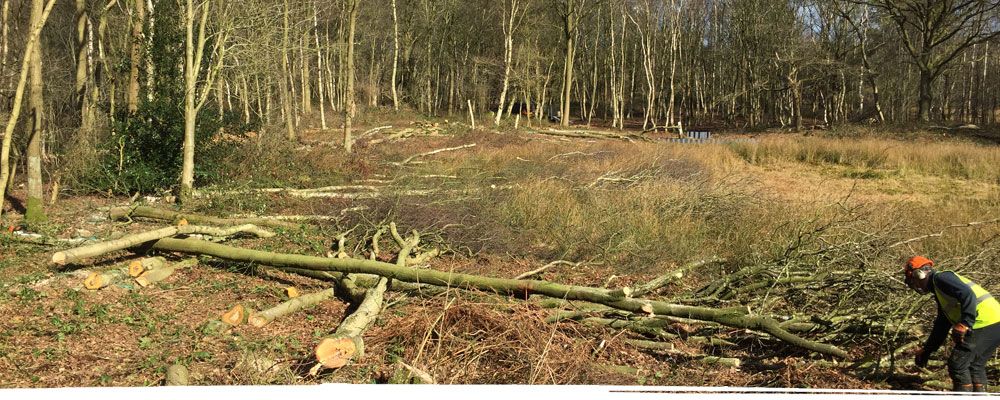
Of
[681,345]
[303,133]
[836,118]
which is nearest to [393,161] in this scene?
[303,133]

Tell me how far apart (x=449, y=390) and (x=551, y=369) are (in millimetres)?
1702

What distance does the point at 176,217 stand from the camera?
413 inches

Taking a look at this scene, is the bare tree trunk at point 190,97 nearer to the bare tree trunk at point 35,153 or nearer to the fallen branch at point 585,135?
the bare tree trunk at point 35,153

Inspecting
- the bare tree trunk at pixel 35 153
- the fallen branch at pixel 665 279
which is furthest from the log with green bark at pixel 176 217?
the fallen branch at pixel 665 279

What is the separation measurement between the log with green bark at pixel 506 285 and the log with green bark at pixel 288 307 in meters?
0.39

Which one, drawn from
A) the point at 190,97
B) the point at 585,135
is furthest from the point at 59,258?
the point at 585,135

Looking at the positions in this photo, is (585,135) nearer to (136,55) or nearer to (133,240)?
(136,55)

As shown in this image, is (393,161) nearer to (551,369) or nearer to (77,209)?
(77,209)

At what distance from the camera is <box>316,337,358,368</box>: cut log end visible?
5.21m

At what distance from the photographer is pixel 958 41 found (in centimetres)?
3878

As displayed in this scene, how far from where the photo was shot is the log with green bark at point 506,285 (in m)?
6.30

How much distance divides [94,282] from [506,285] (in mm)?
4411

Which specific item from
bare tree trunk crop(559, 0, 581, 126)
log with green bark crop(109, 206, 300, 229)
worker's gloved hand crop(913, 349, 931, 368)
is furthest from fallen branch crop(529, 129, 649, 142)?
worker's gloved hand crop(913, 349, 931, 368)

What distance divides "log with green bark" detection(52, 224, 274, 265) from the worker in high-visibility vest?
8.12 metres
